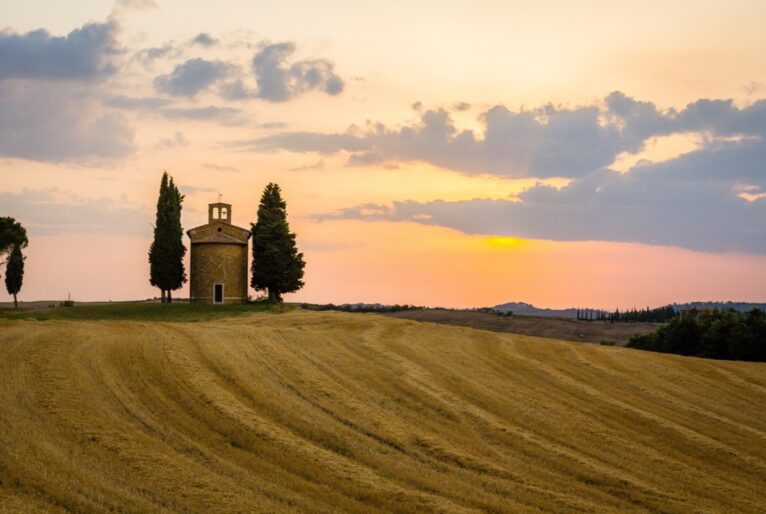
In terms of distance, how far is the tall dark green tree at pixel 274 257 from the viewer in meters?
75.4

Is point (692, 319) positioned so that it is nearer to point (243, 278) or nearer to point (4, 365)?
point (243, 278)

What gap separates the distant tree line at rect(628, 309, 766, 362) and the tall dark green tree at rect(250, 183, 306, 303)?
34.4m

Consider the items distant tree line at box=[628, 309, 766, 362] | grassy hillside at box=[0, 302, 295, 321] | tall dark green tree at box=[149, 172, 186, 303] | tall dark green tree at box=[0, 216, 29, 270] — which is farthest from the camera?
tall dark green tree at box=[0, 216, 29, 270]

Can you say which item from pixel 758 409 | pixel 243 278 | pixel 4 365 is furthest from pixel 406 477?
pixel 243 278

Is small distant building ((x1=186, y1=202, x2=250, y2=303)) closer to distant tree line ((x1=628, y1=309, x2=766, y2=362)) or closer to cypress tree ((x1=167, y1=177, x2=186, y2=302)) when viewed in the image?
cypress tree ((x1=167, y1=177, x2=186, y2=302))

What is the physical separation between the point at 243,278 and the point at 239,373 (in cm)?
4844

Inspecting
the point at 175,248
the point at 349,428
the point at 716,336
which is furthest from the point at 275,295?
the point at 349,428

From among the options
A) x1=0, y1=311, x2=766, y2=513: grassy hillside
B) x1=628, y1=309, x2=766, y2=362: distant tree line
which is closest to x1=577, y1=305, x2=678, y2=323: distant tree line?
x1=628, y1=309, x2=766, y2=362: distant tree line

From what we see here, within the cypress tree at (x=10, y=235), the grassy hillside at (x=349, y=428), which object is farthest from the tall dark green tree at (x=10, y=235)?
the grassy hillside at (x=349, y=428)

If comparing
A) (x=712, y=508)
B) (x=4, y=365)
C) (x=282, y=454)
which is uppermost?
(x=4, y=365)

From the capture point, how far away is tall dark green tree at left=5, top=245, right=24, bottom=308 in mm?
102438

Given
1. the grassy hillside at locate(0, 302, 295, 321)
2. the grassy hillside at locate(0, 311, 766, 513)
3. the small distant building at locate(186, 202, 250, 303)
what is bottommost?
the grassy hillside at locate(0, 311, 766, 513)

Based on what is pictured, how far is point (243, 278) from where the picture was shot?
2928 inches

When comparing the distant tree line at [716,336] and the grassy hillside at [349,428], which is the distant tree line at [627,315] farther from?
the grassy hillside at [349,428]
